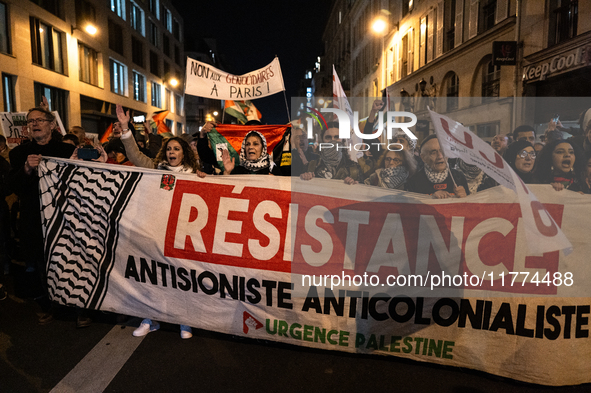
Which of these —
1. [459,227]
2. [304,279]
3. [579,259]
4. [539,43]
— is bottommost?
[304,279]

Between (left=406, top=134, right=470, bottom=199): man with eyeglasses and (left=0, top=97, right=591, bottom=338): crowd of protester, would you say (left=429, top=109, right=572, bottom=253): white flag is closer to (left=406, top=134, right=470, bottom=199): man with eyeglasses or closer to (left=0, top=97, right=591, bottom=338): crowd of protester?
(left=0, top=97, right=591, bottom=338): crowd of protester

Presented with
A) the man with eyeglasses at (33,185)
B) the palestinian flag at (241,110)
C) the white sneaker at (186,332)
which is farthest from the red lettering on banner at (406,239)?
the palestinian flag at (241,110)

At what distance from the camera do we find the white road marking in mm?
2732

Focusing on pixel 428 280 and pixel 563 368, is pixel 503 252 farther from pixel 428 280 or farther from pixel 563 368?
pixel 563 368

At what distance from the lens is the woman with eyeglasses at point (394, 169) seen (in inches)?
185

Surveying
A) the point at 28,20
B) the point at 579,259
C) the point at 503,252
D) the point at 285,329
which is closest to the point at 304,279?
the point at 285,329

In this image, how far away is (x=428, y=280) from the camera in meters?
3.00

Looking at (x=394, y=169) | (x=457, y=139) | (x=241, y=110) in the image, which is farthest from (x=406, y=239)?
(x=241, y=110)

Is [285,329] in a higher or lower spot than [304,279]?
lower

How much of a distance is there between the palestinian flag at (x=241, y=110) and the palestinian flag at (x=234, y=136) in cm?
119

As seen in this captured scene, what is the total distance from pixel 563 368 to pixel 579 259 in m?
0.79

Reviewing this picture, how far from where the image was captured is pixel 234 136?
20.9ft

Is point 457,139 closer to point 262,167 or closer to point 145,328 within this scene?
point 262,167

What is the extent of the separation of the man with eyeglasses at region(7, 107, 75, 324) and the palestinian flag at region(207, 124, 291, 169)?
7.95ft
